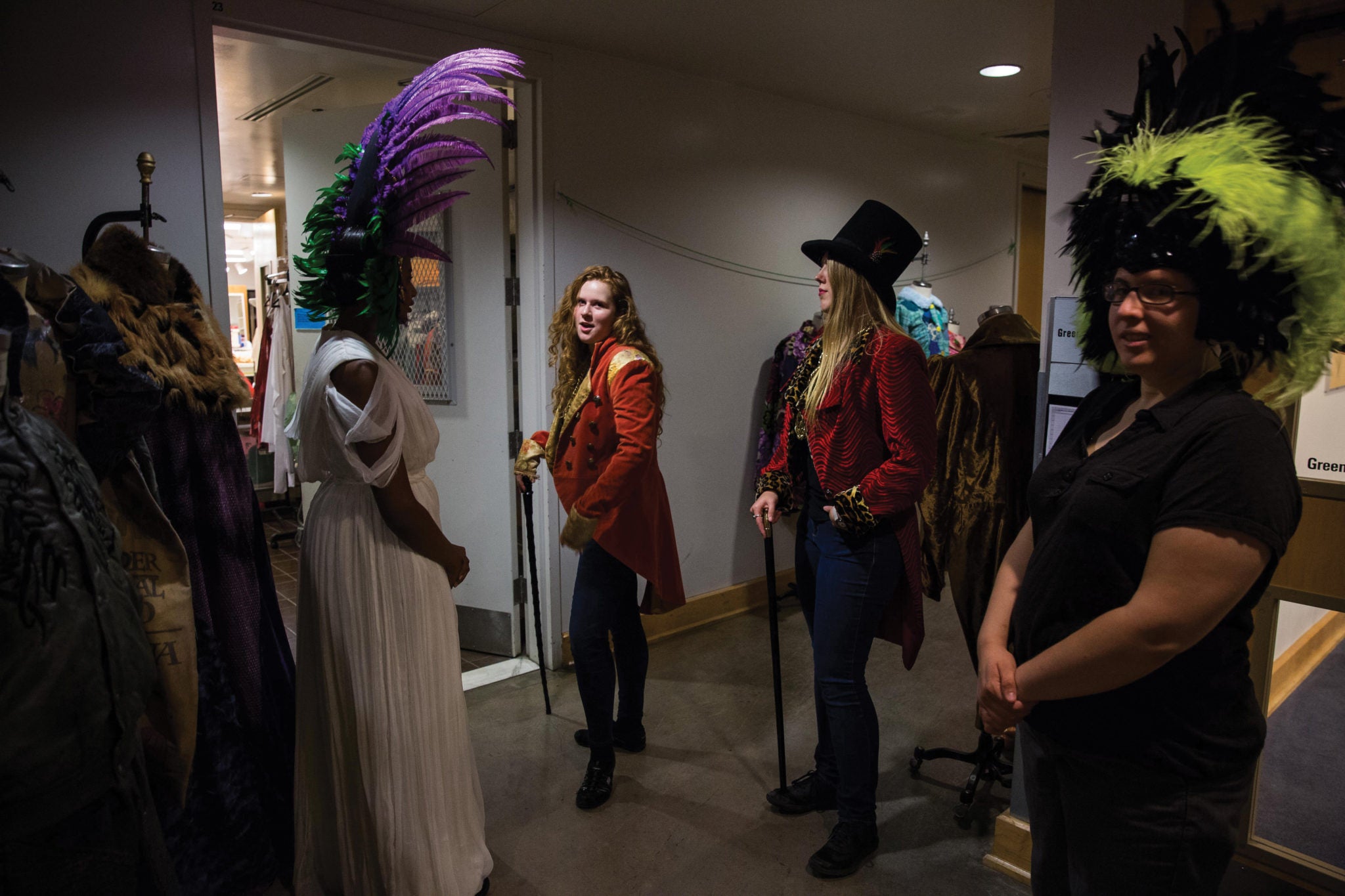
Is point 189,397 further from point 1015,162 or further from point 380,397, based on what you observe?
point 1015,162

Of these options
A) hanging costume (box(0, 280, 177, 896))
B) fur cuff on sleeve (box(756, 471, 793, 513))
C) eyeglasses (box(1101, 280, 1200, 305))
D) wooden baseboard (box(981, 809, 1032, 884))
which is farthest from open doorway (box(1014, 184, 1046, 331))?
hanging costume (box(0, 280, 177, 896))

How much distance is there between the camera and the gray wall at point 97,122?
7.48ft

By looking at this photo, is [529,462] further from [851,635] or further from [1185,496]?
[1185,496]

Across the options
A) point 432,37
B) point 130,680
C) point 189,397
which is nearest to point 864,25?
point 432,37

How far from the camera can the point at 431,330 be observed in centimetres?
370

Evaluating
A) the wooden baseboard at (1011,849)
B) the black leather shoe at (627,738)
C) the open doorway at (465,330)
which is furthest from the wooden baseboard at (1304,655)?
the open doorway at (465,330)

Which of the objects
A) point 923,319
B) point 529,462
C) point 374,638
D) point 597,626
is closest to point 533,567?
point 529,462

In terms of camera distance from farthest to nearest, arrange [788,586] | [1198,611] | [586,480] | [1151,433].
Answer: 1. [788,586]
2. [586,480]
3. [1151,433]
4. [1198,611]

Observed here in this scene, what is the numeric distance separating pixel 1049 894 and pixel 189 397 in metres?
2.06

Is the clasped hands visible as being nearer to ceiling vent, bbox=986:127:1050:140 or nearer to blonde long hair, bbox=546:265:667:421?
blonde long hair, bbox=546:265:667:421

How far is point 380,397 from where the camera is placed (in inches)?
72.5

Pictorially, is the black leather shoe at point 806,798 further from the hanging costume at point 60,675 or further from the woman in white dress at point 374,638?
the hanging costume at point 60,675

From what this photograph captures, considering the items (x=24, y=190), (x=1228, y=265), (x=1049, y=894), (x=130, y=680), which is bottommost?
(x=1049, y=894)

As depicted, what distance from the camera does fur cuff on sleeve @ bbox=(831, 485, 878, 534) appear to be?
6.88 feet
